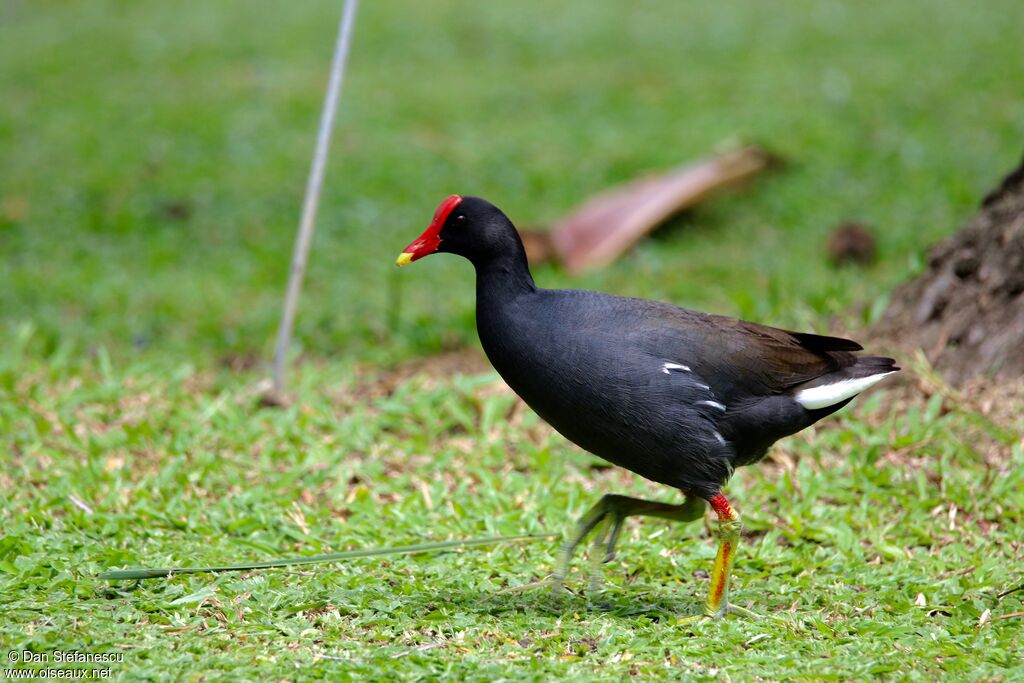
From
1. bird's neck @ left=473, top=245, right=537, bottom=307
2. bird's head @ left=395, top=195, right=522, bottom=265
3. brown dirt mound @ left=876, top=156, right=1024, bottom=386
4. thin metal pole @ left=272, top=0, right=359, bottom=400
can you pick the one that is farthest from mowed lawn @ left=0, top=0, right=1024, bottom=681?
bird's head @ left=395, top=195, right=522, bottom=265

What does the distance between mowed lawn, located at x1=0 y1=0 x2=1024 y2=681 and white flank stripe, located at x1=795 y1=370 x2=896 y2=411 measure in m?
0.63

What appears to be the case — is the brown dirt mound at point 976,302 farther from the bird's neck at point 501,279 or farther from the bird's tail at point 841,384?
the bird's neck at point 501,279

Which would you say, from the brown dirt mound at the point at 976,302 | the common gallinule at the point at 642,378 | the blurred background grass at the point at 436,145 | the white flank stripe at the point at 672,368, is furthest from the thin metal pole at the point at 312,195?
the brown dirt mound at the point at 976,302

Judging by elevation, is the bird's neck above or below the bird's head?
below

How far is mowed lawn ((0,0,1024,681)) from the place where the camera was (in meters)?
3.49

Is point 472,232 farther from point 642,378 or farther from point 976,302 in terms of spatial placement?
point 976,302

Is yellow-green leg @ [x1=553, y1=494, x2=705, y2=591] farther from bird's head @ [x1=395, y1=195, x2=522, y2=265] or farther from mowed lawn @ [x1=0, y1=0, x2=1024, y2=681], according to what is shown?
bird's head @ [x1=395, y1=195, x2=522, y2=265]

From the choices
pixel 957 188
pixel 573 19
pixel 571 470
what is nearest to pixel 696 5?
pixel 573 19

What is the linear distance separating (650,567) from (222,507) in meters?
1.67

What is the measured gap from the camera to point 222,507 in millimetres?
4414

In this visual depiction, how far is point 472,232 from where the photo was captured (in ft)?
12.2

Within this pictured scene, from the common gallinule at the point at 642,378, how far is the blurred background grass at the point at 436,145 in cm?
196

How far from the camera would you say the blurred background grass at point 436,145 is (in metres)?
6.89

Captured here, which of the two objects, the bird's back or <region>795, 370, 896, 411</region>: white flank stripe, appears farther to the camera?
<region>795, 370, 896, 411</region>: white flank stripe
